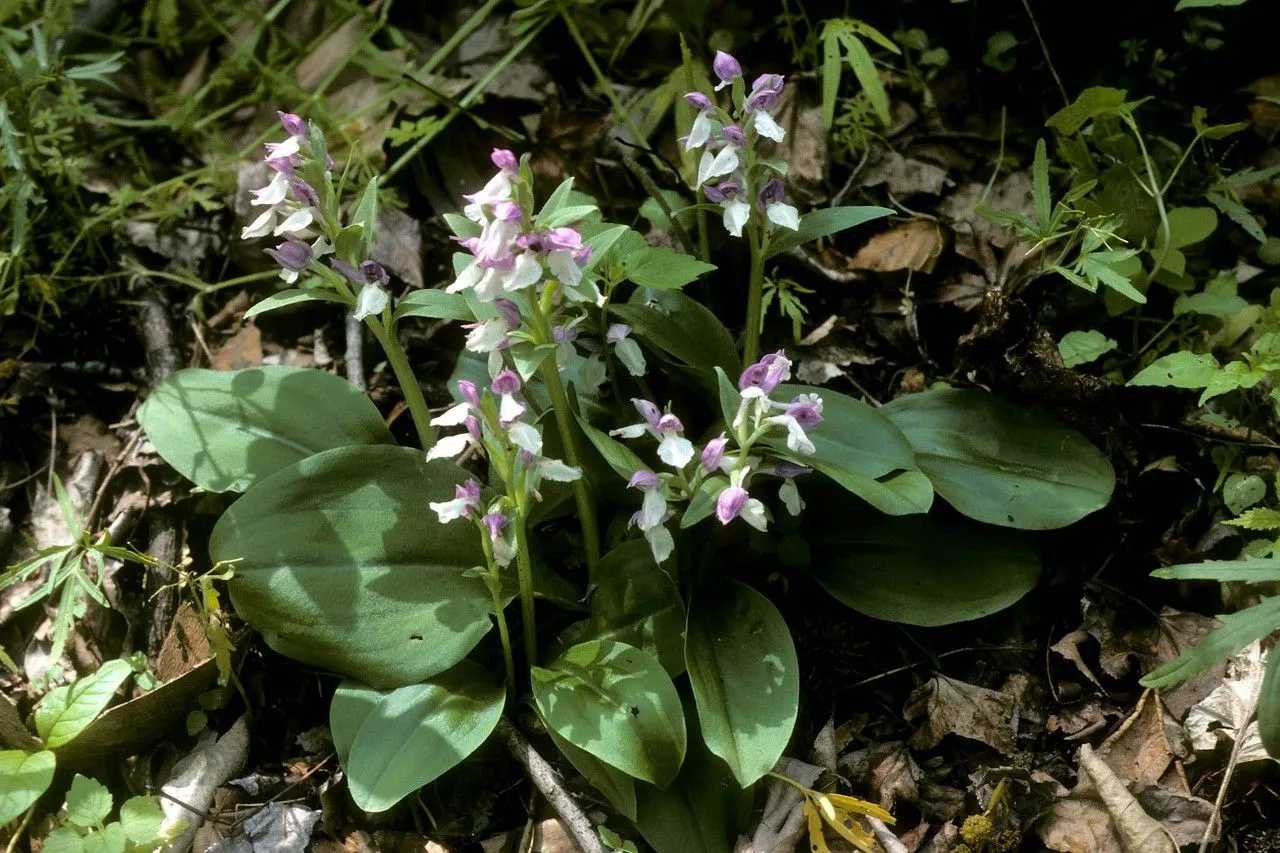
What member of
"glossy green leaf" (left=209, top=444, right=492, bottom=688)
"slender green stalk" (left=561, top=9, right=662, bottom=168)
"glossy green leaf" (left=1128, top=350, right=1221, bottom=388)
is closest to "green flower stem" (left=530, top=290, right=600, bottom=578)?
"glossy green leaf" (left=209, top=444, right=492, bottom=688)

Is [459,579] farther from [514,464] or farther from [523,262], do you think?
[523,262]

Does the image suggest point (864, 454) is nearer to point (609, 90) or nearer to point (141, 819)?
point (609, 90)

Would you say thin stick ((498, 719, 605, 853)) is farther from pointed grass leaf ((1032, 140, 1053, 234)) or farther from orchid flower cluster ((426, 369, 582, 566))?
pointed grass leaf ((1032, 140, 1053, 234))

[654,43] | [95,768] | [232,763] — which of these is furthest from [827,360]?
[95,768]


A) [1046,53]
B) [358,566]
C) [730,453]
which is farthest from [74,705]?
[1046,53]

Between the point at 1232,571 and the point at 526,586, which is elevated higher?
the point at 1232,571

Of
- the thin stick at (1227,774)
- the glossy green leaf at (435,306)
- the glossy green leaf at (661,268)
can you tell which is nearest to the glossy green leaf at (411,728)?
the glossy green leaf at (435,306)
